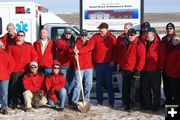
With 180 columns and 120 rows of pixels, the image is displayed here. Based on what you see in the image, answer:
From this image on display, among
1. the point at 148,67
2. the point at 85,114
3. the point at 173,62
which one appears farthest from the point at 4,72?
the point at 173,62

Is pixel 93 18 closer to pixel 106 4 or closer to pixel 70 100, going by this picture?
pixel 106 4

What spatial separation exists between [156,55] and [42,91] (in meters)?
2.71

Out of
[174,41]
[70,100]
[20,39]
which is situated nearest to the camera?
[174,41]

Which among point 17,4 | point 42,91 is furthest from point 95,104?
point 17,4

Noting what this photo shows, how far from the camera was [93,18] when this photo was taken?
1005 centimetres

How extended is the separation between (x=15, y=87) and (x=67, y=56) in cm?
137

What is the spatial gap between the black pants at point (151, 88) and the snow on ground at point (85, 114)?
20 centimetres

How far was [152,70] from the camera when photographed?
831 cm

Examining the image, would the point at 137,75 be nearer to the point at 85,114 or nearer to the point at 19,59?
the point at 85,114

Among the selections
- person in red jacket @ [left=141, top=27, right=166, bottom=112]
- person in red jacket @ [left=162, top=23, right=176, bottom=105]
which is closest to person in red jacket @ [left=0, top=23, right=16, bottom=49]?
person in red jacket @ [left=141, top=27, right=166, bottom=112]

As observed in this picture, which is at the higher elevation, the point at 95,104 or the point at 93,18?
the point at 93,18

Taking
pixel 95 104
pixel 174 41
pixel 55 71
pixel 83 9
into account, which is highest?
pixel 83 9

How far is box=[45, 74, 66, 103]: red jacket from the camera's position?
28.7 feet

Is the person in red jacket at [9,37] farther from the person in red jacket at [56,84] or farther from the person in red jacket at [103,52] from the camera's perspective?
the person in red jacket at [103,52]
